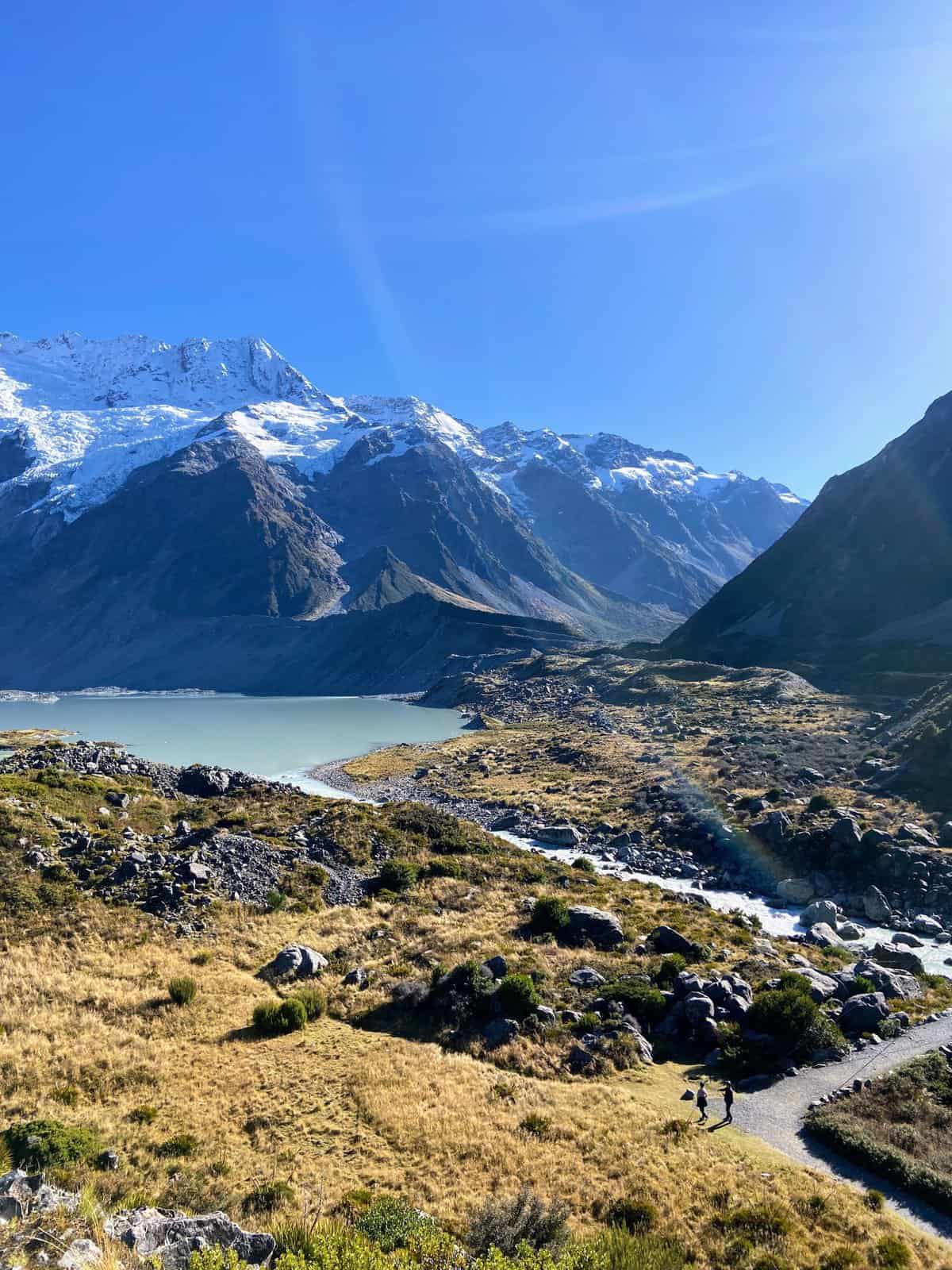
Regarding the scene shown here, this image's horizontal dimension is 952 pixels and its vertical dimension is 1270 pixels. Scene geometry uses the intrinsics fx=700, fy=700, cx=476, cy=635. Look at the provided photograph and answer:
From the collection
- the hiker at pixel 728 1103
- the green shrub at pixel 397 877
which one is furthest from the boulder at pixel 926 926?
the green shrub at pixel 397 877

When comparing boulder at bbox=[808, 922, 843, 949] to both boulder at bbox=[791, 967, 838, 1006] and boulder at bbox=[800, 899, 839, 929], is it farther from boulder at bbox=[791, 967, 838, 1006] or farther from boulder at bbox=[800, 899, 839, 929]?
boulder at bbox=[791, 967, 838, 1006]

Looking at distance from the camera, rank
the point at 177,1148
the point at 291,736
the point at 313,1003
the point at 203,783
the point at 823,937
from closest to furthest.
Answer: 1. the point at 177,1148
2. the point at 313,1003
3. the point at 823,937
4. the point at 203,783
5. the point at 291,736

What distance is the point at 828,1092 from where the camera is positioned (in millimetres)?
20328

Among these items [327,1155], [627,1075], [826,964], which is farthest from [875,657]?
[327,1155]

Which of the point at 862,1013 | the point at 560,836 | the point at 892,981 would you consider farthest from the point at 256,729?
the point at 862,1013

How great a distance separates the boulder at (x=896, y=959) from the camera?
30312mm

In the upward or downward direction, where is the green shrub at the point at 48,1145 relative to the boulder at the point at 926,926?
upward

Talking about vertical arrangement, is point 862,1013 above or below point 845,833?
below

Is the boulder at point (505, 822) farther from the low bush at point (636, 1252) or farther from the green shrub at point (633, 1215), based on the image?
the low bush at point (636, 1252)

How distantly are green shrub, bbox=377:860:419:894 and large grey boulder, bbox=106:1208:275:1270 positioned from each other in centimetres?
2580

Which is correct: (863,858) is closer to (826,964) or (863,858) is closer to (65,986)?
(826,964)

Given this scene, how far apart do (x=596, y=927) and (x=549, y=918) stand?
220 cm

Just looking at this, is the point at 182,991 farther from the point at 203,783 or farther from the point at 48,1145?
the point at 203,783

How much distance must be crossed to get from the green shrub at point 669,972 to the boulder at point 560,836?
2715 cm
